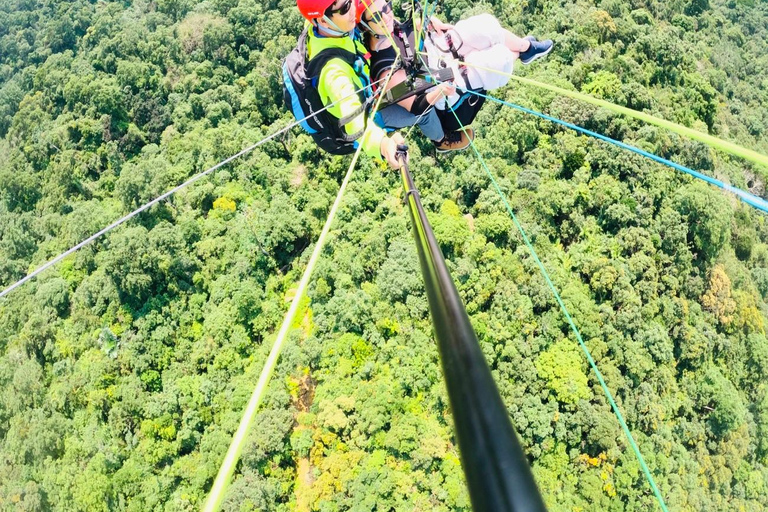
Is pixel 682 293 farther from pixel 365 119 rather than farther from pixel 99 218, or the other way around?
pixel 99 218

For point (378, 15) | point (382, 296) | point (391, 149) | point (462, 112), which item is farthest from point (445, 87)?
point (382, 296)

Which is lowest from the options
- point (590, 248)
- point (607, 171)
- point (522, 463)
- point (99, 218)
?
point (590, 248)

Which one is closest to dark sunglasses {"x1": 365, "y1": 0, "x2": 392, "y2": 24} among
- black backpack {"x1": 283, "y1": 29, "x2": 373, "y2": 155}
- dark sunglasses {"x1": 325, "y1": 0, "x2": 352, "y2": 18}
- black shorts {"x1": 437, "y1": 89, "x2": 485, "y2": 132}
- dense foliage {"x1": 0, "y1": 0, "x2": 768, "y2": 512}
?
black backpack {"x1": 283, "y1": 29, "x2": 373, "y2": 155}

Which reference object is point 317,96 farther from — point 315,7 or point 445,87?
point 445,87

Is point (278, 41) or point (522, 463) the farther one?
point (278, 41)

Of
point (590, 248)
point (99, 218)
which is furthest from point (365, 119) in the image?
point (99, 218)

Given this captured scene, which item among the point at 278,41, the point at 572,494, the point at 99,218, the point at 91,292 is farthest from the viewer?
the point at 278,41
